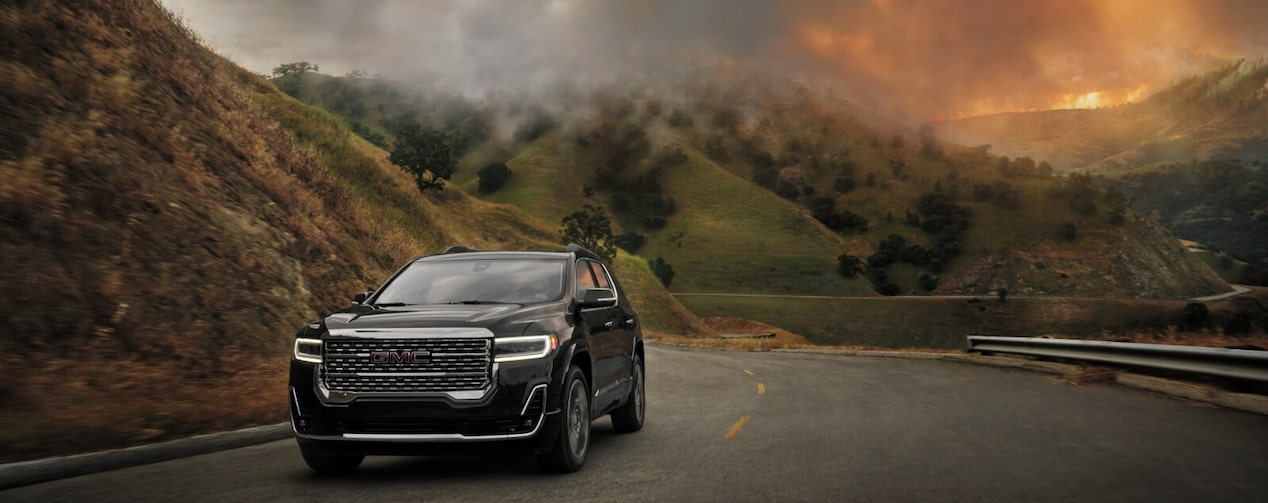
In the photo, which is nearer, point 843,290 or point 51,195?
point 51,195

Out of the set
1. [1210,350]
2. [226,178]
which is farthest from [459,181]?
[1210,350]

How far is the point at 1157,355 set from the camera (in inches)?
583

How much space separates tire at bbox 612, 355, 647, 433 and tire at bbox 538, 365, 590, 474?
1.91 m

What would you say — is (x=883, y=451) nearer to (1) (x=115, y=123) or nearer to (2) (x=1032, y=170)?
(1) (x=115, y=123)

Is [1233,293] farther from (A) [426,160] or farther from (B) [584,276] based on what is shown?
(B) [584,276]

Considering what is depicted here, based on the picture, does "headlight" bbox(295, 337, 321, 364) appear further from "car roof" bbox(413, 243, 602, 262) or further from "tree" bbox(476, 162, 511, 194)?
"tree" bbox(476, 162, 511, 194)

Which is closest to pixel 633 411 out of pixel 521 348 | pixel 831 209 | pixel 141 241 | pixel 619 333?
pixel 619 333

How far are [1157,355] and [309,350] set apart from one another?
42.7 feet

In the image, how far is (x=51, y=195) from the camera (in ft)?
44.4

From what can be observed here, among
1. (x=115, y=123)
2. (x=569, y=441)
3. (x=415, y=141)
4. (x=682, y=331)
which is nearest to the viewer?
(x=569, y=441)

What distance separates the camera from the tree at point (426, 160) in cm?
8356

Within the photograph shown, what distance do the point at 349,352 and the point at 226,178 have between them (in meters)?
15.0

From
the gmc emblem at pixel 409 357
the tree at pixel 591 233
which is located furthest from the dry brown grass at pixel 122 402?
the tree at pixel 591 233

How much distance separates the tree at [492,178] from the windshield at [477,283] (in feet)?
469
